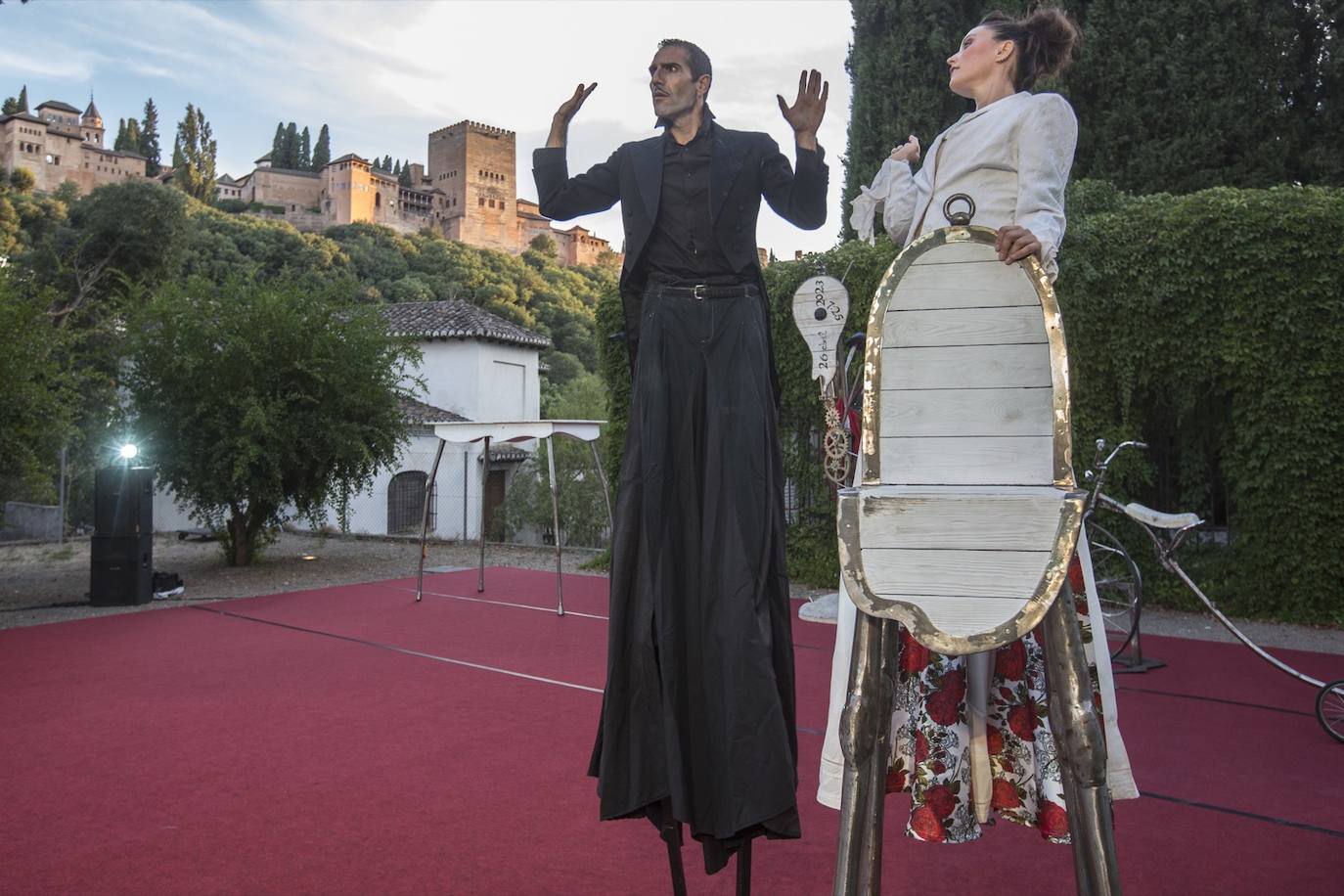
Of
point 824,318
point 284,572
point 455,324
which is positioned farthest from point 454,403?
point 824,318

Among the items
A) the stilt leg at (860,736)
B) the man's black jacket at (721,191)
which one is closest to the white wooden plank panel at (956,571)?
the stilt leg at (860,736)

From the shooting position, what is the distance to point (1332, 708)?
4141 millimetres

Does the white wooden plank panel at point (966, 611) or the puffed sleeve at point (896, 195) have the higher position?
the puffed sleeve at point (896, 195)

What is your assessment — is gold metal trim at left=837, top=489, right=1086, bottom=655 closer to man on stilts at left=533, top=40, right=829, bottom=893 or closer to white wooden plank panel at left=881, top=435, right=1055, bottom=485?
white wooden plank panel at left=881, top=435, right=1055, bottom=485

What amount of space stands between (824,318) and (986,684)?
14.1 ft

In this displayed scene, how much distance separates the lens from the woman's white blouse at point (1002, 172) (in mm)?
1798

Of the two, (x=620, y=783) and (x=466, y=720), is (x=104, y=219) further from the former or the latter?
(x=620, y=783)

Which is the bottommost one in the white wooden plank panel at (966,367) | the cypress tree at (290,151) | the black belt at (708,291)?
the white wooden plank panel at (966,367)

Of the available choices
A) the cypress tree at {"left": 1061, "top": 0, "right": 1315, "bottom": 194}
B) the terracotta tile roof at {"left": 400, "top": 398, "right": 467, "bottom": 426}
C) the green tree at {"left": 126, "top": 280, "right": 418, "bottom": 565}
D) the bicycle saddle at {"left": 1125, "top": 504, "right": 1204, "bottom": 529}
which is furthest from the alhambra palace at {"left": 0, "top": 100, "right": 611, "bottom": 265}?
the bicycle saddle at {"left": 1125, "top": 504, "right": 1204, "bottom": 529}

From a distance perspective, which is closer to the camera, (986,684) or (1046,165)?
(1046,165)

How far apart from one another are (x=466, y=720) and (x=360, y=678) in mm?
1246

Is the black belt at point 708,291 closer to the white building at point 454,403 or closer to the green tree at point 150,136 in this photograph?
the white building at point 454,403

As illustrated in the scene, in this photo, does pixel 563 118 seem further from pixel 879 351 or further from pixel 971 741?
pixel 971 741

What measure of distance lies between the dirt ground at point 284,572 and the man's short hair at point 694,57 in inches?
259
